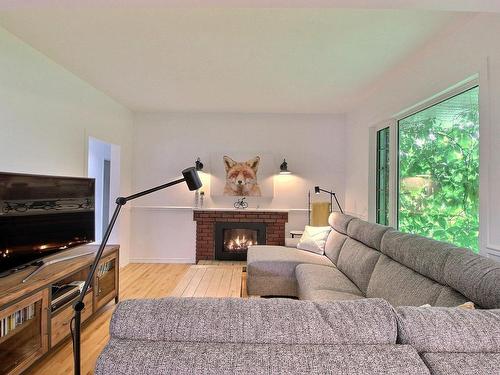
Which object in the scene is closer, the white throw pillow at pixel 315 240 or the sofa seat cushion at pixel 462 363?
the sofa seat cushion at pixel 462 363

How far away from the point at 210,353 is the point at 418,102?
2.88 m

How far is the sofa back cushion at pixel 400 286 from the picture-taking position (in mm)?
1655

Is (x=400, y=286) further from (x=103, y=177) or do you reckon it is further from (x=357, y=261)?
(x=103, y=177)

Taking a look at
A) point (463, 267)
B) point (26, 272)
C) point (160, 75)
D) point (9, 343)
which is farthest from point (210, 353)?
point (160, 75)

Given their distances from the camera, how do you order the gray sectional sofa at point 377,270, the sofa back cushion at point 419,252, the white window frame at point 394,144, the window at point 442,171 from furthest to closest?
the white window frame at point 394,144 → the window at point 442,171 → the sofa back cushion at point 419,252 → the gray sectional sofa at point 377,270

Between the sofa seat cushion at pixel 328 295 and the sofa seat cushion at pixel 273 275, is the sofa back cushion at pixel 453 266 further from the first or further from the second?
the sofa seat cushion at pixel 273 275

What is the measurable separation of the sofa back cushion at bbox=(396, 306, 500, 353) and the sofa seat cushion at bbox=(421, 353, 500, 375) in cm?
2

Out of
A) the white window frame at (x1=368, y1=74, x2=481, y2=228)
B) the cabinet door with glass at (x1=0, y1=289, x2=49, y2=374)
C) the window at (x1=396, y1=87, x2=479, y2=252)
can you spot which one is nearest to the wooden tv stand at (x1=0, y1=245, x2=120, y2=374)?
the cabinet door with glass at (x1=0, y1=289, x2=49, y2=374)

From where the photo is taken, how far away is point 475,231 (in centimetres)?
207

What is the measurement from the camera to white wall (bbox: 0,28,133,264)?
233 cm

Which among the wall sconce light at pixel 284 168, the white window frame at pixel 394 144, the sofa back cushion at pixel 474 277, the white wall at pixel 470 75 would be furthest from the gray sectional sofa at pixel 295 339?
the wall sconce light at pixel 284 168

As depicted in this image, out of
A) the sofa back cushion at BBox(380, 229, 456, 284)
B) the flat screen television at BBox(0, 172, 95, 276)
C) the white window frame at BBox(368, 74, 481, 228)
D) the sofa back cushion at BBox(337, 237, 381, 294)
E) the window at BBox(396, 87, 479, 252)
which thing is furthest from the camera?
the sofa back cushion at BBox(337, 237, 381, 294)

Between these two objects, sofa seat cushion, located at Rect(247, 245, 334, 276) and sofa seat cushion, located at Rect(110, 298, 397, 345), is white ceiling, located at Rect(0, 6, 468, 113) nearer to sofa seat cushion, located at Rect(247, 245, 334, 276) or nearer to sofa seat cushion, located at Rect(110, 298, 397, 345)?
sofa seat cushion, located at Rect(110, 298, 397, 345)

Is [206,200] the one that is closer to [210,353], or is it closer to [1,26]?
[1,26]
